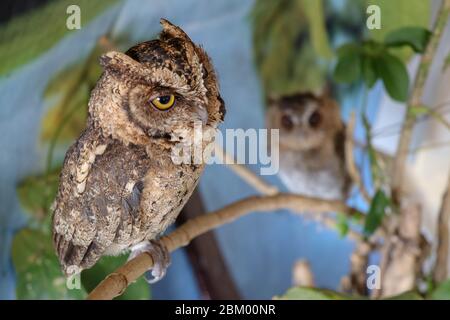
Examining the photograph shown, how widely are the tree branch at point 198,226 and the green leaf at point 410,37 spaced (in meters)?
0.40

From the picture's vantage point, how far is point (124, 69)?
0.48m

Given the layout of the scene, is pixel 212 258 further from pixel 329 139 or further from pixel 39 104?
pixel 39 104

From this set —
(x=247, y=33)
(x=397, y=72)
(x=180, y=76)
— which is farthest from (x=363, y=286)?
(x=180, y=76)

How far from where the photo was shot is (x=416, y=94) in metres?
1.19

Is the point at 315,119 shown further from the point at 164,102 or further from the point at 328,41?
the point at 164,102

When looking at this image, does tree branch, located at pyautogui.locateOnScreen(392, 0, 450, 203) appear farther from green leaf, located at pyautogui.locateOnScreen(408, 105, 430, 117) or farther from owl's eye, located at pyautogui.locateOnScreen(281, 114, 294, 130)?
owl's eye, located at pyautogui.locateOnScreen(281, 114, 294, 130)

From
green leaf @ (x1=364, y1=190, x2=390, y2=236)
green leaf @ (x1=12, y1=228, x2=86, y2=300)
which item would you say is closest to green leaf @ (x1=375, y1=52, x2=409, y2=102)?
green leaf @ (x1=364, y1=190, x2=390, y2=236)

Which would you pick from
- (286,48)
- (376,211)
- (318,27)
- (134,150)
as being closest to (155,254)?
(134,150)

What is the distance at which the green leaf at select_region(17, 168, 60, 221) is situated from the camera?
0.85 meters

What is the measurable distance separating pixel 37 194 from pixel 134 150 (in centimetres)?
43

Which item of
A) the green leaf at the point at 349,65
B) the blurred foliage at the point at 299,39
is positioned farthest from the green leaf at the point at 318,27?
the green leaf at the point at 349,65

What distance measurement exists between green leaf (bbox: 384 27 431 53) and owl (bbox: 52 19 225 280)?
26.0 inches

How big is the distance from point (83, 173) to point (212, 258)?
1.08m

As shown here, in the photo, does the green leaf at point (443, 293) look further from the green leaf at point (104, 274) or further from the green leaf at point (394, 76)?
the green leaf at point (104, 274)
